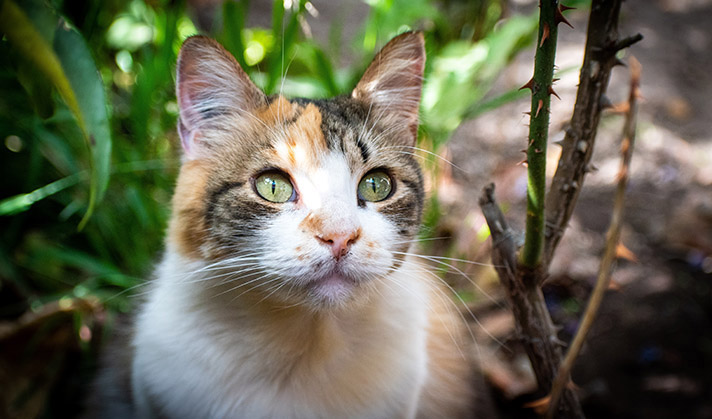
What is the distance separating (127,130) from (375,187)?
1459 millimetres

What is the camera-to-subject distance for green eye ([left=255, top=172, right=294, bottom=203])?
3.64 ft

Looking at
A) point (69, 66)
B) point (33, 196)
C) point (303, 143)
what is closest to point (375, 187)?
point (303, 143)

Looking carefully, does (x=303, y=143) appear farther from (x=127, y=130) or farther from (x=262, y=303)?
(x=127, y=130)

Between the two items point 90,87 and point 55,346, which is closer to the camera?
point 90,87

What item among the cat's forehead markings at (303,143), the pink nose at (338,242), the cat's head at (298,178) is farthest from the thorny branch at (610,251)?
the cat's forehead markings at (303,143)

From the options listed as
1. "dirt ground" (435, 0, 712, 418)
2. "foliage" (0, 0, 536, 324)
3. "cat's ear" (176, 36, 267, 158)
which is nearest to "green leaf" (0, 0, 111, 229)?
"cat's ear" (176, 36, 267, 158)

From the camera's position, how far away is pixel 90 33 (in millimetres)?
2039

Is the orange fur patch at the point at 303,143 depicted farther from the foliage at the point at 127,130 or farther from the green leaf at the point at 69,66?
the foliage at the point at 127,130

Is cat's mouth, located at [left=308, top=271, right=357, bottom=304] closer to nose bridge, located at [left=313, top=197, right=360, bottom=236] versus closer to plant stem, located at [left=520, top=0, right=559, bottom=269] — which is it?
nose bridge, located at [left=313, top=197, right=360, bottom=236]

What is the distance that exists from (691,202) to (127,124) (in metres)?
2.69

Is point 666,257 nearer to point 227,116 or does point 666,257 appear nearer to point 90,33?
point 227,116

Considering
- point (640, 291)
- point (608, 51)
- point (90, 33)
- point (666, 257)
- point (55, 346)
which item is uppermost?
point (90, 33)

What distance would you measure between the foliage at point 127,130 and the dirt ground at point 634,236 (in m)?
0.51

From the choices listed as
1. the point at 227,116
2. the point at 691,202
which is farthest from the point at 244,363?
the point at 691,202
